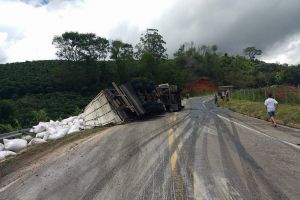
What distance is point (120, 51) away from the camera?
10712cm

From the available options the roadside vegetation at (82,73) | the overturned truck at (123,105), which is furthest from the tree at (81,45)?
the overturned truck at (123,105)

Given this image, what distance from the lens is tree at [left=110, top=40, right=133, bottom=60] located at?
346 ft

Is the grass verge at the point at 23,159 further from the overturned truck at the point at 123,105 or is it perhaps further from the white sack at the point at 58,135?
the overturned truck at the point at 123,105

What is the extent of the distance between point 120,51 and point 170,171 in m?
98.4

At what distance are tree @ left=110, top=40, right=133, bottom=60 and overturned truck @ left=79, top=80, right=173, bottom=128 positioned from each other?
252ft

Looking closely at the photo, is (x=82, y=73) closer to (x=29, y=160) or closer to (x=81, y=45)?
(x=81, y=45)

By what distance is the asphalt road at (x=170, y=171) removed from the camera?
8391mm

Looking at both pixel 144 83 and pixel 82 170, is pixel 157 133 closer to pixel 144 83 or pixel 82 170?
pixel 82 170

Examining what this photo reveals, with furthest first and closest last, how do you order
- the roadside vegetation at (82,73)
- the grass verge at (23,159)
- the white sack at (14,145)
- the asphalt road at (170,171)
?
the roadside vegetation at (82,73)
the white sack at (14,145)
the grass verge at (23,159)
the asphalt road at (170,171)

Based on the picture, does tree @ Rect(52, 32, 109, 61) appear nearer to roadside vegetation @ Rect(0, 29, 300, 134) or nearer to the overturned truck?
roadside vegetation @ Rect(0, 29, 300, 134)

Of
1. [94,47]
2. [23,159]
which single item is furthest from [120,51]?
[23,159]

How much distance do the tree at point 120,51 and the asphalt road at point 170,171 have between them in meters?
90.7

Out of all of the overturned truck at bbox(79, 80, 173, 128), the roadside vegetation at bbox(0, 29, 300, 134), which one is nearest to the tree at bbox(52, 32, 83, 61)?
the roadside vegetation at bbox(0, 29, 300, 134)

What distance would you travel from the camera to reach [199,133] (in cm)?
1759
